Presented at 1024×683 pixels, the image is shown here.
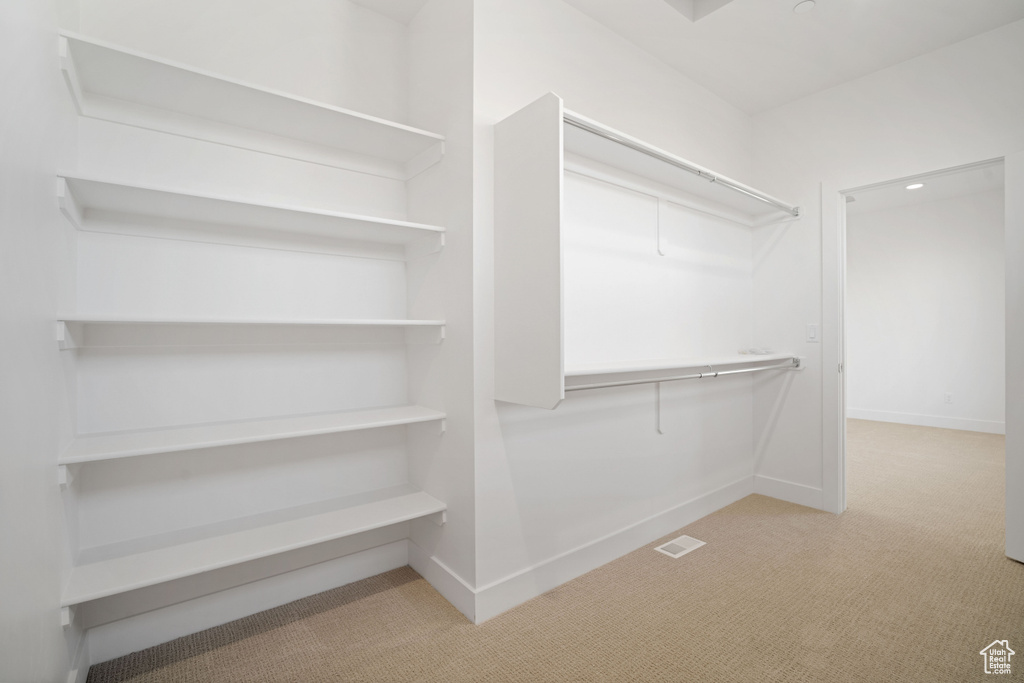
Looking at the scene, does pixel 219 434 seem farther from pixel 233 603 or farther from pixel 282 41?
pixel 282 41

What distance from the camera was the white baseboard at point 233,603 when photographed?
173 cm

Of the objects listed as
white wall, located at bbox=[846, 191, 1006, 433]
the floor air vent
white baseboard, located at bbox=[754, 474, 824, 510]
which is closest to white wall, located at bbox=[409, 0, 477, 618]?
the floor air vent

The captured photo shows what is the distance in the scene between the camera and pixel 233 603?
1.96m

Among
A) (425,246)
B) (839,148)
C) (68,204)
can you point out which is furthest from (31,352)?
(839,148)

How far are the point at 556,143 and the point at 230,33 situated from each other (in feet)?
4.70

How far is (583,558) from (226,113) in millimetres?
2479

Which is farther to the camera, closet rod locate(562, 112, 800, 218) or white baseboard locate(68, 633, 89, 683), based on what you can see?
closet rod locate(562, 112, 800, 218)

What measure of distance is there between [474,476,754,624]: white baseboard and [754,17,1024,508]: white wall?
725 mm

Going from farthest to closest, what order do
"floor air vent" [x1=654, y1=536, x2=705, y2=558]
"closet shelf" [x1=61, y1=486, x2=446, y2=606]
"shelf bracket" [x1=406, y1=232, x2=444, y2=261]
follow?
"floor air vent" [x1=654, y1=536, x2=705, y2=558], "shelf bracket" [x1=406, y1=232, x2=444, y2=261], "closet shelf" [x1=61, y1=486, x2=446, y2=606]

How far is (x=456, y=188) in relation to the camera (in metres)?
2.06

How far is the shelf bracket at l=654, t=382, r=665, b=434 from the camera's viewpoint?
109 inches

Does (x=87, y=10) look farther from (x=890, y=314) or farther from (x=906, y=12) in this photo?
(x=890, y=314)

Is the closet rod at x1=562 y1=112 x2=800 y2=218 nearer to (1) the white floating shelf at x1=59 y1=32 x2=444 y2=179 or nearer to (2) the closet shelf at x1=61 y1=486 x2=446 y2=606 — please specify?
(1) the white floating shelf at x1=59 y1=32 x2=444 y2=179

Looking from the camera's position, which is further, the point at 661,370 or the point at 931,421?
the point at 931,421
